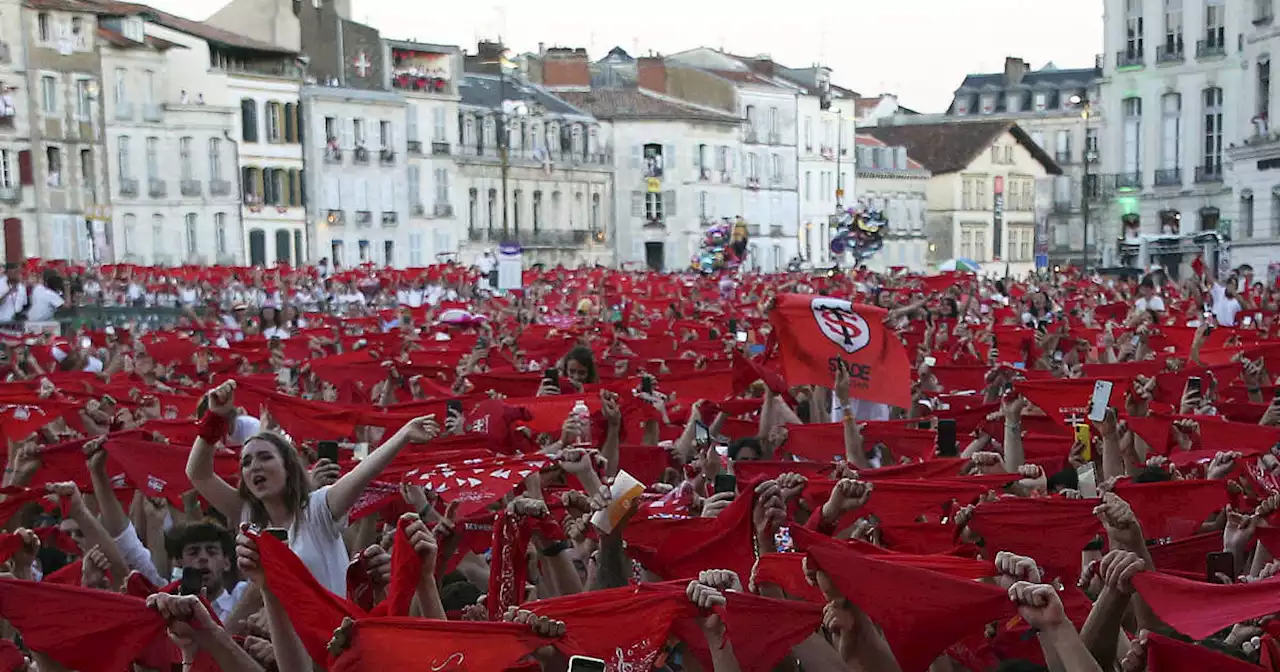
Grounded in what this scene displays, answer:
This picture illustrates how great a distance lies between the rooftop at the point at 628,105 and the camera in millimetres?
92062

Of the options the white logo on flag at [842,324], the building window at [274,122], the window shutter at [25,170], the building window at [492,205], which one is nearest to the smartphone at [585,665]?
the white logo on flag at [842,324]

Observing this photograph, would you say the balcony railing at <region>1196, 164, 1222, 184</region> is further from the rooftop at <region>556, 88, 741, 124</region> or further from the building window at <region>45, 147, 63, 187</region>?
the building window at <region>45, 147, 63, 187</region>

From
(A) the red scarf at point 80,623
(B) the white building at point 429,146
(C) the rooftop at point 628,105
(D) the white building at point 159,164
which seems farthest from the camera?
(C) the rooftop at point 628,105

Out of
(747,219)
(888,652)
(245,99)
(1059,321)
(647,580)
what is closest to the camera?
(888,652)

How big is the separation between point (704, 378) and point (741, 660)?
813 cm

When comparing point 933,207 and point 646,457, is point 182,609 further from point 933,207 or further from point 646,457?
point 933,207

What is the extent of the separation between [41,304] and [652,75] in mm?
74263

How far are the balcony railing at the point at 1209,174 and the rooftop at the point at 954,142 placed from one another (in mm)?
46180

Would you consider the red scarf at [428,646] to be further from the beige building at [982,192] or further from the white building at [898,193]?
the beige building at [982,192]

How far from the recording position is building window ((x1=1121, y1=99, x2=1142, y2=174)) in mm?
67625

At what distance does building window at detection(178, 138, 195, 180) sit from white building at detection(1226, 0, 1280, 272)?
33744 mm

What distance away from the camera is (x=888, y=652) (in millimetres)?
6512

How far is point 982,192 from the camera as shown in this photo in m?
113

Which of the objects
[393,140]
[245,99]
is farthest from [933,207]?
[245,99]
